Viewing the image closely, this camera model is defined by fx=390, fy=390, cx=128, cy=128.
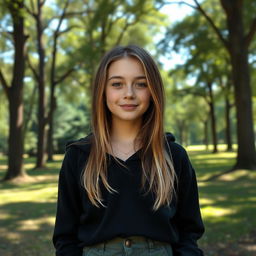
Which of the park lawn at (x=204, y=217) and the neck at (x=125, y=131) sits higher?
the neck at (x=125, y=131)

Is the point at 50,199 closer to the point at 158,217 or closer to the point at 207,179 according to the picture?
the point at 207,179

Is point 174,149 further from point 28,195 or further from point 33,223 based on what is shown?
point 28,195

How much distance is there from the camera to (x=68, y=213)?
6.64 ft

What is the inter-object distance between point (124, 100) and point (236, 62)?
1373cm

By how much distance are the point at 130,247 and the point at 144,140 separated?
583 millimetres

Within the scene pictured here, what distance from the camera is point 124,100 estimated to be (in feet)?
6.89

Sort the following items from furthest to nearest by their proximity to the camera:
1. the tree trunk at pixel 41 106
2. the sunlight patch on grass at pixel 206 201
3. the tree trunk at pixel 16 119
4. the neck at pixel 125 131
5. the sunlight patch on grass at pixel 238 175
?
the tree trunk at pixel 41 106 < the tree trunk at pixel 16 119 < the sunlight patch on grass at pixel 238 175 < the sunlight patch on grass at pixel 206 201 < the neck at pixel 125 131

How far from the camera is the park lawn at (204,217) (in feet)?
18.7

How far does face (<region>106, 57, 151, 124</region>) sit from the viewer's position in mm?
2090

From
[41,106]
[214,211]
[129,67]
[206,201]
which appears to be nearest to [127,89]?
[129,67]

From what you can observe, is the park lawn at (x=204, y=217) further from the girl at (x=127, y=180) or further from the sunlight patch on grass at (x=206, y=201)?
the girl at (x=127, y=180)

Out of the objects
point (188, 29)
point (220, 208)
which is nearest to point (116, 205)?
point (220, 208)

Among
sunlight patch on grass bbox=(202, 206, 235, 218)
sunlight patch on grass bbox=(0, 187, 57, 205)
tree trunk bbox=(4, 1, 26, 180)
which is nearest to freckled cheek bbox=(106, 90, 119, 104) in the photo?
sunlight patch on grass bbox=(202, 206, 235, 218)

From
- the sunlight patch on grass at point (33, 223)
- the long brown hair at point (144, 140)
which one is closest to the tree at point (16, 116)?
the sunlight patch on grass at point (33, 223)
